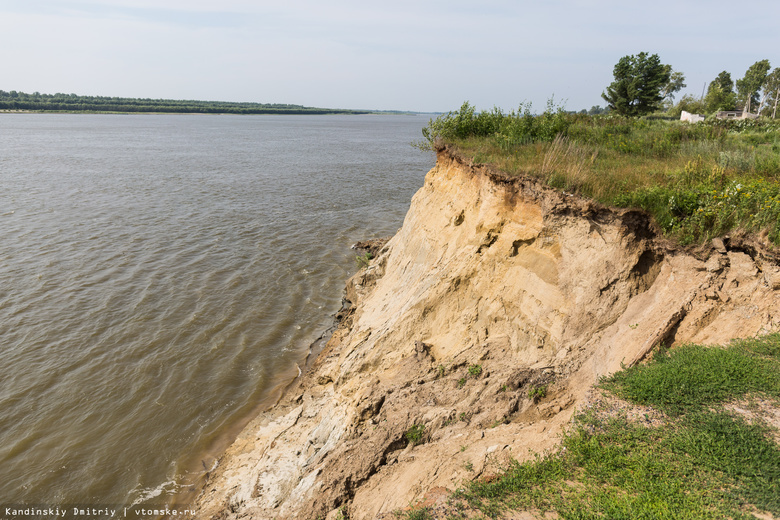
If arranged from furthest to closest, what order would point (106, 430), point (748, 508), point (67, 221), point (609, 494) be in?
point (67, 221) < point (106, 430) < point (609, 494) < point (748, 508)

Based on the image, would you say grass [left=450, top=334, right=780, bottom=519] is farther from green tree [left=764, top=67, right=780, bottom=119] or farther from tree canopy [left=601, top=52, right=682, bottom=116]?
green tree [left=764, top=67, right=780, bottom=119]

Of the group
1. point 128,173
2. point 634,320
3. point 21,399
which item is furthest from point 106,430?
point 128,173

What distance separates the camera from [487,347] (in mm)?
8391

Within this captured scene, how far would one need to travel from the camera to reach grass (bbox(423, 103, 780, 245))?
704 cm

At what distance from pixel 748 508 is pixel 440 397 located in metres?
4.33

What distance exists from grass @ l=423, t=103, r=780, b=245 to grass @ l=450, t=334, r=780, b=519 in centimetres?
206

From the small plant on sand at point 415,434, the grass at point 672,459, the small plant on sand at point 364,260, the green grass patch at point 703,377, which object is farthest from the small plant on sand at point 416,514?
the small plant on sand at point 364,260

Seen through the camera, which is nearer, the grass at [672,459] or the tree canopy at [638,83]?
the grass at [672,459]

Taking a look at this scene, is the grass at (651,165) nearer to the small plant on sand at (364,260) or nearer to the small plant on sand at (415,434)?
the small plant on sand at (415,434)

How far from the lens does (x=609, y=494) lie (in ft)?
15.2

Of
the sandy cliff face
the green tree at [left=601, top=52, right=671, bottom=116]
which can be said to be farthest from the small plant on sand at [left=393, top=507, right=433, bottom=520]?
the green tree at [left=601, top=52, right=671, bottom=116]

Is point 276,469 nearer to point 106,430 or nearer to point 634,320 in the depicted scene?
point 106,430

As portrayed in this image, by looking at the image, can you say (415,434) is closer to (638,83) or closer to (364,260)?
(364,260)

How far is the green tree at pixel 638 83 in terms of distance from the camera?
106 feet
